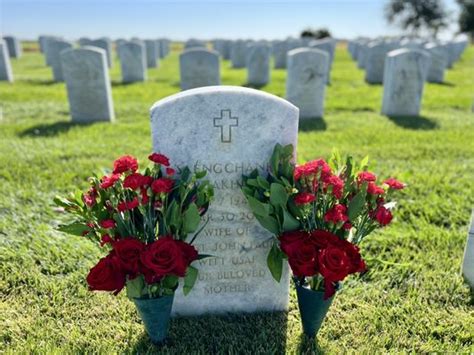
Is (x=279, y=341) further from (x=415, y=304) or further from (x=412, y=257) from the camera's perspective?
(x=412, y=257)

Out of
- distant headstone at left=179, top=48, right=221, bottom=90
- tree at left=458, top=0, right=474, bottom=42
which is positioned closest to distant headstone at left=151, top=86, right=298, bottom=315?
distant headstone at left=179, top=48, right=221, bottom=90

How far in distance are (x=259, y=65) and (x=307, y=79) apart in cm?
426

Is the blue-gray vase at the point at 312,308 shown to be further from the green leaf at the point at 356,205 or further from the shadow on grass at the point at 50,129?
the shadow on grass at the point at 50,129

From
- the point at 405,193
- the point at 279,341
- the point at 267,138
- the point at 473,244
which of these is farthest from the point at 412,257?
the point at 267,138

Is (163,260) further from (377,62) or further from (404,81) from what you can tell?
(377,62)

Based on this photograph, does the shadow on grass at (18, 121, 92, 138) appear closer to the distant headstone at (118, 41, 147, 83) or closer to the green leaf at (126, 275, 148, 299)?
the green leaf at (126, 275, 148, 299)

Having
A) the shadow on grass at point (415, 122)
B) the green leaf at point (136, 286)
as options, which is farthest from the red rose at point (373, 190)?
the shadow on grass at point (415, 122)

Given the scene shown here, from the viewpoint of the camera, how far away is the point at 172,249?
1.89m

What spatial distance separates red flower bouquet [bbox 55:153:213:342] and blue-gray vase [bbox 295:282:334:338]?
2.08ft

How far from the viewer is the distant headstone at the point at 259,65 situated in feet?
36.8

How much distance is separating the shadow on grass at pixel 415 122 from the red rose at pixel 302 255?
214 inches

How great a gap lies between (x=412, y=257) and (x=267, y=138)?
5.49ft

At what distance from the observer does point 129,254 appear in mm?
1891

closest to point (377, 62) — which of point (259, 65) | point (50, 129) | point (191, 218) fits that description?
point (259, 65)
